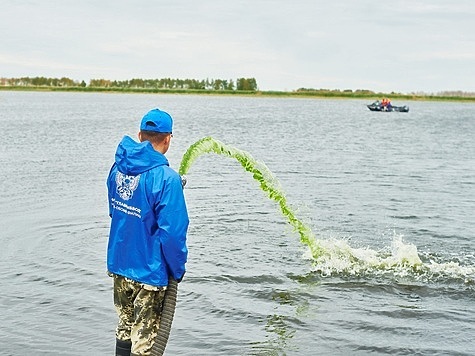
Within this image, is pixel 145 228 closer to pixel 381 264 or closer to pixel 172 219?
pixel 172 219

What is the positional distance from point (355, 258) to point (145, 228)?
8.32 m

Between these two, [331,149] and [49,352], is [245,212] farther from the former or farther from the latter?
[331,149]

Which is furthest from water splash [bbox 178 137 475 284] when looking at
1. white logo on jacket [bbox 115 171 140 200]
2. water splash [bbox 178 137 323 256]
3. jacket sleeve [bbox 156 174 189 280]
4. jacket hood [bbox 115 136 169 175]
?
jacket sleeve [bbox 156 174 189 280]

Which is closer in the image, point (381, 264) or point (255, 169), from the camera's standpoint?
→ point (255, 169)

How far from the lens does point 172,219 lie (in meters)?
5.85

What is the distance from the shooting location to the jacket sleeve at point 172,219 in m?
5.85

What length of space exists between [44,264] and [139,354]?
7.00 metres

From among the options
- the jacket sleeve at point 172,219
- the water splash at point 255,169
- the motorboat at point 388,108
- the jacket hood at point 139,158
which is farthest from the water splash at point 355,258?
the motorboat at point 388,108

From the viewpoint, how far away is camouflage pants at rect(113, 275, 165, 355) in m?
6.19

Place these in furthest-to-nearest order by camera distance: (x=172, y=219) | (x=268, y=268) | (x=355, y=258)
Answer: (x=355, y=258), (x=268, y=268), (x=172, y=219)

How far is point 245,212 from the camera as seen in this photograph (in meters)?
18.5

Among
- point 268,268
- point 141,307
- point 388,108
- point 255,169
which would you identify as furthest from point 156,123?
point 388,108

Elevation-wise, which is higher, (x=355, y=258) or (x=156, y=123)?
(x=156, y=123)

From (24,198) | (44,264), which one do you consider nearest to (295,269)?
(44,264)
